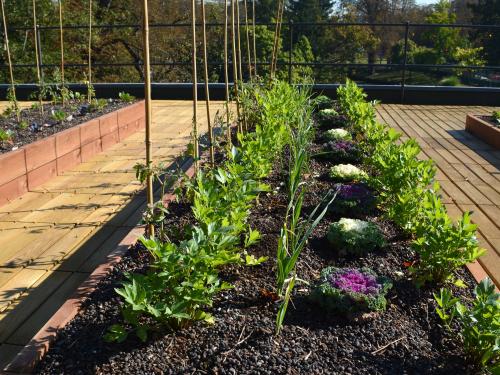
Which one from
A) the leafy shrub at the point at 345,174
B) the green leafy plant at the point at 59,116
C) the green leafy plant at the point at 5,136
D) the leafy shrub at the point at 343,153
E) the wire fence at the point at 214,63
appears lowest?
the leafy shrub at the point at 345,174

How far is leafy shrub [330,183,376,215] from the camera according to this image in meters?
2.96

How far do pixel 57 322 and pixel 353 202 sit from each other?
1703 millimetres

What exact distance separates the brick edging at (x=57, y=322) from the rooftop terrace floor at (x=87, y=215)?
271 millimetres

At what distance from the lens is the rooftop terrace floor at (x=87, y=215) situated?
2467 millimetres

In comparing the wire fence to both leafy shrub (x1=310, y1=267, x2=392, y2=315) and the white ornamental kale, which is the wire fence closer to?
the white ornamental kale

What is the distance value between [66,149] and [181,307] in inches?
127

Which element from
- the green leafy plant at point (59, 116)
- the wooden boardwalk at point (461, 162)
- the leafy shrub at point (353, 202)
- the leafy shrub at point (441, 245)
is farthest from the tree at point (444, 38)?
the leafy shrub at point (441, 245)

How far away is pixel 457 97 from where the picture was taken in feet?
26.5

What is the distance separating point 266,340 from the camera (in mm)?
1827

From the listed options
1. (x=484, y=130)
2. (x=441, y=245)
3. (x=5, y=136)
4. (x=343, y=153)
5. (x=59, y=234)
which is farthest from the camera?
(x=484, y=130)

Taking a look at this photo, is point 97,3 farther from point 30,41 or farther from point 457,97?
point 457,97

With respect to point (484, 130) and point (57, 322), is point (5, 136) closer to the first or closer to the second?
point (57, 322)

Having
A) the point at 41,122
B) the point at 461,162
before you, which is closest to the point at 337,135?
the point at 461,162

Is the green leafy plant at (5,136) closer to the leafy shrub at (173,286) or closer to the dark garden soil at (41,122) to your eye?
the dark garden soil at (41,122)
